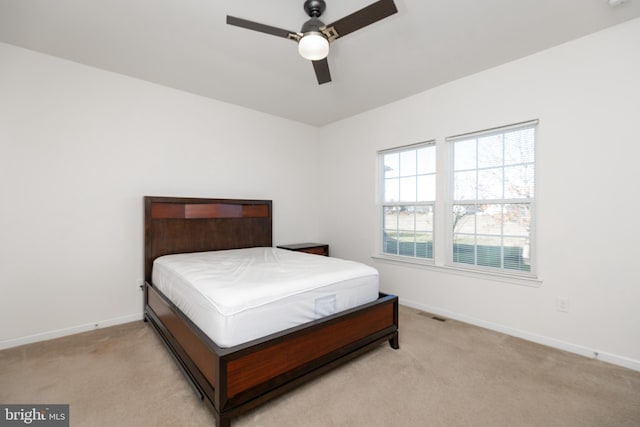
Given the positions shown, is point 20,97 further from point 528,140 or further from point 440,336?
point 528,140

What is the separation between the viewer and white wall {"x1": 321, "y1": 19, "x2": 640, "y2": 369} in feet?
7.17

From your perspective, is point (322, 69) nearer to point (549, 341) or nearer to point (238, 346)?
point (238, 346)

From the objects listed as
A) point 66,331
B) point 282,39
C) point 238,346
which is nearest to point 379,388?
point 238,346

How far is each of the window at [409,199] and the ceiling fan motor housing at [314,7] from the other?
2036 mm

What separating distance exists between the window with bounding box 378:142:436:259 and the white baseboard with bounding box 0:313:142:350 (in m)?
3.17

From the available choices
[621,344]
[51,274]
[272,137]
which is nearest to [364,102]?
[272,137]

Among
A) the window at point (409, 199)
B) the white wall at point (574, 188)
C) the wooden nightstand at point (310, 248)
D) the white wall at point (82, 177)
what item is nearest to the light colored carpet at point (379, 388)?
the white wall at point (574, 188)

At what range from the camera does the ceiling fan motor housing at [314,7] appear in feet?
6.32

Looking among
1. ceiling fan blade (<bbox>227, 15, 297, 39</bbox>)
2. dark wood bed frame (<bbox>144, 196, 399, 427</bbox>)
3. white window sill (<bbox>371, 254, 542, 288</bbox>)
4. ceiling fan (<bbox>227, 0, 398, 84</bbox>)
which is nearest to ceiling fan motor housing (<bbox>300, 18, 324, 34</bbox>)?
ceiling fan (<bbox>227, 0, 398, 84</bbox>)

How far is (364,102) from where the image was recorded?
3.77 meters

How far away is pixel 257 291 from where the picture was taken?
1.74m

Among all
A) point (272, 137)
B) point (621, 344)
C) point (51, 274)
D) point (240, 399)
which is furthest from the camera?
point (272, 137)

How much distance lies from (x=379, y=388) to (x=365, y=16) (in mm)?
2358

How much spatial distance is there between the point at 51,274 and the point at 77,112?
5.18 ft
